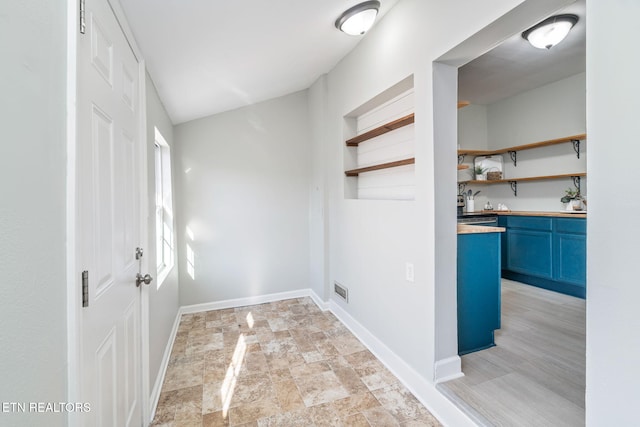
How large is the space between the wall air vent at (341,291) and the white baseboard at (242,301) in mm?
749

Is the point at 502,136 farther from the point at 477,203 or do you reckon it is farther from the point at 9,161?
the point at 9,161

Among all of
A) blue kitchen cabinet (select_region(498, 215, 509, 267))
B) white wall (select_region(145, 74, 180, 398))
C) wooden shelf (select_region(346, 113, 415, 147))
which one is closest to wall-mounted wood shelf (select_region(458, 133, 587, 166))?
blue kitchen cabinet (select_region(498, 215, 509, 267))

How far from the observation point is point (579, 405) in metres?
1.67

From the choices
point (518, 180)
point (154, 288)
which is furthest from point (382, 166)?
point (518, 180)

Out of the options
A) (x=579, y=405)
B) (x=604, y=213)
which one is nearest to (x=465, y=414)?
(x=579, y=405)

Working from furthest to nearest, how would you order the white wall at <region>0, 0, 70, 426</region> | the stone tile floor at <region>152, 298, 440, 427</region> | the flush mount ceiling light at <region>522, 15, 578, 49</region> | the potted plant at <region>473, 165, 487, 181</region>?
the potted plant at <region>473, 165, 487, 181</region> → the flush mount ceiling light at <region>522, 15, 578, 49</region> → the stone tile floor at <region>152, 298, 440, 427</region> → the white wall at <region>0, 0, 70, 426</region>

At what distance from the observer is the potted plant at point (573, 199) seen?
379cm

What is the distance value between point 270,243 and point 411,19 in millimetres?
2805

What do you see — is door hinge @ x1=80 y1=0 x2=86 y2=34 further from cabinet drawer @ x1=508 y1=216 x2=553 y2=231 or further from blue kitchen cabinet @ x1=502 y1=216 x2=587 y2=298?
cabinet drawer @ x1=508 y1=216 x2=553 y2=231

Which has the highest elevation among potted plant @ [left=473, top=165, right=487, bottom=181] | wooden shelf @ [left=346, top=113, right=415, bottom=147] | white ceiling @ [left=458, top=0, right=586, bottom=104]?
white ceiling @ [left=458, top=0, right=586, bottom=104]

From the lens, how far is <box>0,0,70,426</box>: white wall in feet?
1.92

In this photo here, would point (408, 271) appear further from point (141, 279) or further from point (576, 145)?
point (576, 145)

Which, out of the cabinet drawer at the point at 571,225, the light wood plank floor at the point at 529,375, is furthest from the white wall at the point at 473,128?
the light wood plank floor at the point at 529,375

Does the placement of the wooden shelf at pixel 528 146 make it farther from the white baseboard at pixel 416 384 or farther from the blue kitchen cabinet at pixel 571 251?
the white baseboard at pixel 416 384
